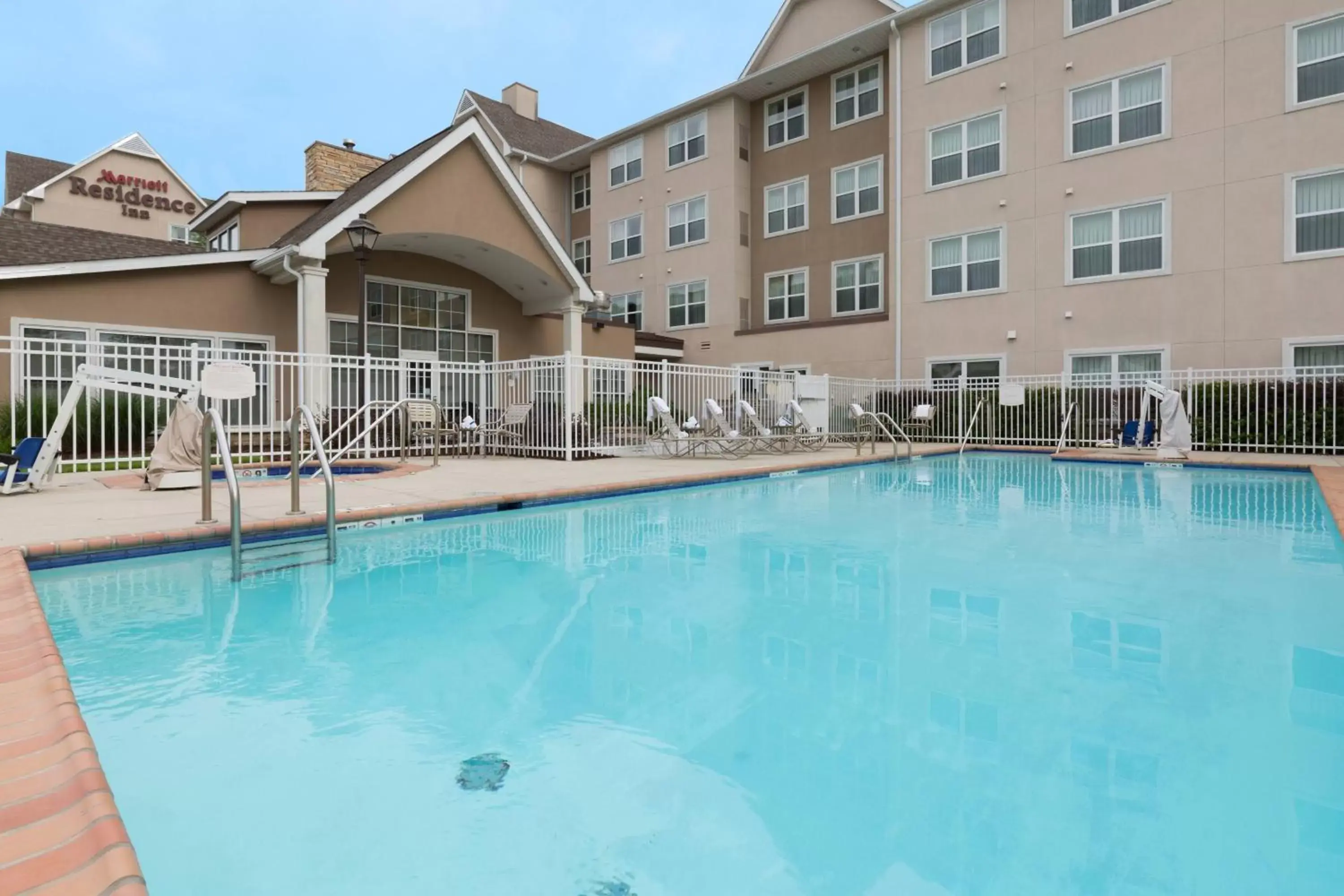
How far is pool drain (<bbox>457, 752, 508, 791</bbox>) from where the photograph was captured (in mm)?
2266

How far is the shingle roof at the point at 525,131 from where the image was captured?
27.7 m

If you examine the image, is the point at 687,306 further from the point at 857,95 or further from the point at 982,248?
the point at 982,248

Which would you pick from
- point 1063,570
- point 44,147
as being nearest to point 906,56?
point 1063,570

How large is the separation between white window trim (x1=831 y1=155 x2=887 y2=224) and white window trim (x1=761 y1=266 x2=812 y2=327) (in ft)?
5.46

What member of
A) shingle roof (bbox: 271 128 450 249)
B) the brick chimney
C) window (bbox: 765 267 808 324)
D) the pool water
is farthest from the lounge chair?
window (bbox: 765 267 808 324)

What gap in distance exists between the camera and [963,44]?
61.3ft

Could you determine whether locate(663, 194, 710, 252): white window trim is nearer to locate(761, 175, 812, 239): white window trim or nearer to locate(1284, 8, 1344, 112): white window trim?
locate(761, 175, 812, 239): white window trim

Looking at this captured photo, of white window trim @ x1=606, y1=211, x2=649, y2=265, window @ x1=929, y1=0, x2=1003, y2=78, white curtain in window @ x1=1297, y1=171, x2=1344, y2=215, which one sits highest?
window @ x1=929, y1=0, x2=1003, y2=78

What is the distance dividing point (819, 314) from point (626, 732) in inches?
810

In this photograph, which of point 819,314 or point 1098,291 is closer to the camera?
point 1098,291

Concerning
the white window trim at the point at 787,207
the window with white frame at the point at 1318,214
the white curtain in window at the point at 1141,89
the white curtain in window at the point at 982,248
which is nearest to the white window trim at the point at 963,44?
the white curtain in window at the point at 1141,89

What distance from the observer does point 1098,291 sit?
16.7m

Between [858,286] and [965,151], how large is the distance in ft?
14.2

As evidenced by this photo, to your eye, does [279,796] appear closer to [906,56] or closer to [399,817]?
[399,817]
